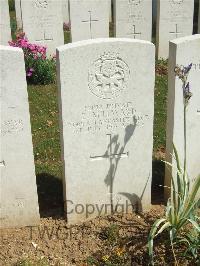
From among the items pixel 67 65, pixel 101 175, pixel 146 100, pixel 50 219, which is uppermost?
pixel 67 65

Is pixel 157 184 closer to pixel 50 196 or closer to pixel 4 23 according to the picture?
pixel 50 196

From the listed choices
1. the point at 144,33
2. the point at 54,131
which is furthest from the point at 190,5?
the point at 54,131

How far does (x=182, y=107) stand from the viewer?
13.0 feet

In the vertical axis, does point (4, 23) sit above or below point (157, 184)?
above

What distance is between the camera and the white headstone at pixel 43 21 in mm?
8539

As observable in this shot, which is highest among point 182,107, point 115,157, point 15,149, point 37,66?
point 182,107

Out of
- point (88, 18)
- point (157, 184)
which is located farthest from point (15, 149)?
point (88, 18)

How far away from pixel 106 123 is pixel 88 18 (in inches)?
207

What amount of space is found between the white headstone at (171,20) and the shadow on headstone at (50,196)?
5.23 m

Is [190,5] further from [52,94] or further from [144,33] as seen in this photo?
[52,94]

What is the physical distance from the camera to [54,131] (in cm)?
604

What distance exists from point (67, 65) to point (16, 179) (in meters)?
1.14

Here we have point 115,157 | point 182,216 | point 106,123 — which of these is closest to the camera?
point 182,216

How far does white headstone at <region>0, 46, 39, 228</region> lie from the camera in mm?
3463
